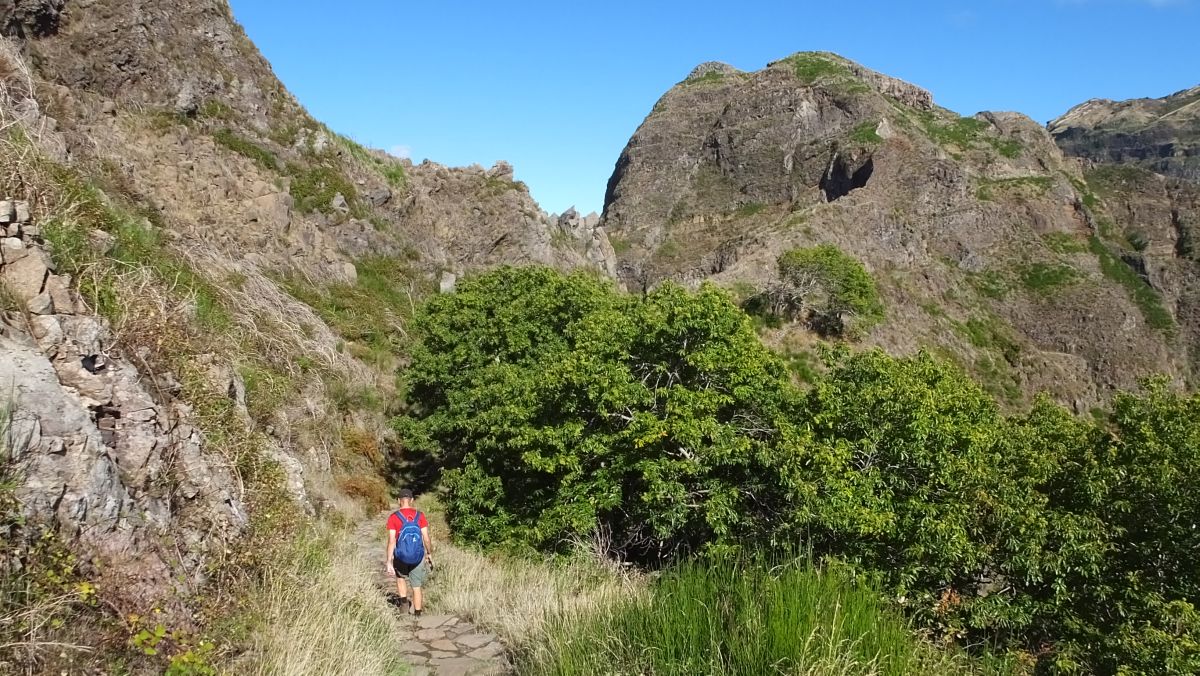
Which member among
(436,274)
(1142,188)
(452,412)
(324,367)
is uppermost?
(1142,188)

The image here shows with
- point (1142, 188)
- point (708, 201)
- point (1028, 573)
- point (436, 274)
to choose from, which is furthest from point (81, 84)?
point (1142, 188)

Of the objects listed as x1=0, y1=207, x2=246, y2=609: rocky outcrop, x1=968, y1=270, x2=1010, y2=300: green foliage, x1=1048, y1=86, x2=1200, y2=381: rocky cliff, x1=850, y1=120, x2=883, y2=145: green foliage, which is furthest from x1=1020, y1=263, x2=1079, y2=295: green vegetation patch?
x1=0, y1=207, x2=246, y2=609: rocky outcrop

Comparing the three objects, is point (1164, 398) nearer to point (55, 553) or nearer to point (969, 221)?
point (55, 553)

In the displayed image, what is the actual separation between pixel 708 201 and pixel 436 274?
63573mm

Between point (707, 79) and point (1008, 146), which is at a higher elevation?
point (707, 79)

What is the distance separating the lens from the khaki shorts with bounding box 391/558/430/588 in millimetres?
7457

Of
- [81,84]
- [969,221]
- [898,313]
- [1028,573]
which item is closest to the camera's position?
[1028,573]

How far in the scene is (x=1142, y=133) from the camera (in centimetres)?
14025

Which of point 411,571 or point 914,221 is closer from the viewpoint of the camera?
point 411,571

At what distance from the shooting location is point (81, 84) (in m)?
23.4

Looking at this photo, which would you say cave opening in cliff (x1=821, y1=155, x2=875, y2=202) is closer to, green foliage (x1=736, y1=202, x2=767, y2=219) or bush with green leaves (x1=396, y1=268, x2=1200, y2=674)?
green foliage (x1=736, y1=202, x2=767, y2=219)

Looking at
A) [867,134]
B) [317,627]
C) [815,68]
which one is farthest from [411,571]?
[815,68]

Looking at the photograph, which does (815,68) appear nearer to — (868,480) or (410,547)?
(868,480)

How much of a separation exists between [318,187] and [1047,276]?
6232 cm
